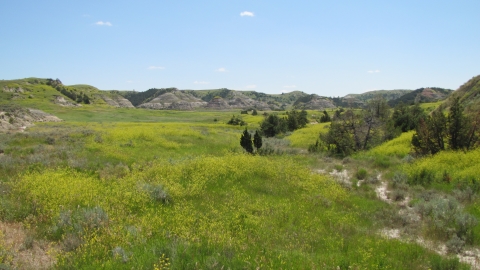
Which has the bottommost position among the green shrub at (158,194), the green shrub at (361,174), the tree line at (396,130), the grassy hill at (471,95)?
the green shrub at (361,174)

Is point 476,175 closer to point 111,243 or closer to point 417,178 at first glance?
point 417,178

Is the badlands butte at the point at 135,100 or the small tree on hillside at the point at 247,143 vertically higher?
the badlands butte at the point at 135,100

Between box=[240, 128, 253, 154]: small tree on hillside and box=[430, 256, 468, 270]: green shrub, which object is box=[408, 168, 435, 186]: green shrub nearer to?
box=[430, 256, 468, 270]: green shrub

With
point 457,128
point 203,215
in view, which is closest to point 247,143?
point 457,128

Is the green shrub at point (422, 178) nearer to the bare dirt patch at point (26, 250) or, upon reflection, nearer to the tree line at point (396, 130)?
the tree line at point (396, 130)

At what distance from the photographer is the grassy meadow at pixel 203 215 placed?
6.48 metres

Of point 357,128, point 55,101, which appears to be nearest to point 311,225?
point 357,128

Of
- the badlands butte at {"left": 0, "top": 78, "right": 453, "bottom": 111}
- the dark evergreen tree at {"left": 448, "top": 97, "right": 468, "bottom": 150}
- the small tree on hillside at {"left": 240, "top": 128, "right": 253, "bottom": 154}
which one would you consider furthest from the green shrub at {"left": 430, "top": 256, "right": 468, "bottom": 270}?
the badlands butte at {"left": 0, "top": 78, "right": 453, "bottom": 111}

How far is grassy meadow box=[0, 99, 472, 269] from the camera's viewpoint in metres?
6.48

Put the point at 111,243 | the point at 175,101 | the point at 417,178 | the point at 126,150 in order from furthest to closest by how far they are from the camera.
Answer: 1. the point at 175,101
2. the point at 126,150
3. the point at 417,178
4. the point at 111,243

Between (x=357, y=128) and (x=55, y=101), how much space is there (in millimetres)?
93208

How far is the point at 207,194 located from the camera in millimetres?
11781

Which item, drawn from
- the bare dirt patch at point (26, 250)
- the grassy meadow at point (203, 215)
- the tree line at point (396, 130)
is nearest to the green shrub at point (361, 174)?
the grassy meadow at point (203, 215)

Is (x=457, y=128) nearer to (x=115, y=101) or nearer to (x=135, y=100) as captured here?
(x=115, y=101)
